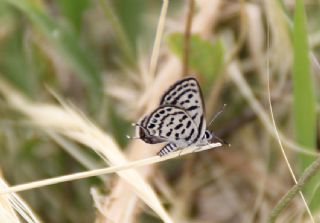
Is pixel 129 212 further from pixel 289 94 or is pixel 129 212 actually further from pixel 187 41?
pixel 289 94

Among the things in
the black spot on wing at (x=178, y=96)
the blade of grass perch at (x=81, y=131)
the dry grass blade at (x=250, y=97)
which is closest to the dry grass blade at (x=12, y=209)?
the blade of grass perch at (x=81, y=131)

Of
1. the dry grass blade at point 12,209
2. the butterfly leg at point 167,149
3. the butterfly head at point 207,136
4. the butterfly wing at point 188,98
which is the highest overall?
the butterfly wing at point 188,98

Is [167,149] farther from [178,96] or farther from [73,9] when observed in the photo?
[73,9]

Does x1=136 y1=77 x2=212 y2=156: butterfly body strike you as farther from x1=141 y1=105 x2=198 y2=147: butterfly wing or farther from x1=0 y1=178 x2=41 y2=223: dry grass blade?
x1=0 y1=178 x2=41 y2=223: dry grass blade

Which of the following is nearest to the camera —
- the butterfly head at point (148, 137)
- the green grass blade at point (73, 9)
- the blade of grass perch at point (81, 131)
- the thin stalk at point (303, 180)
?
the thin stalk at point (303, 180)

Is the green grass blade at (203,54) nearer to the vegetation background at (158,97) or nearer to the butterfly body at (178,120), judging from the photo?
the vegetation background at (158,97)

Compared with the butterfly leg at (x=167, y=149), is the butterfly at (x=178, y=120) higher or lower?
higher

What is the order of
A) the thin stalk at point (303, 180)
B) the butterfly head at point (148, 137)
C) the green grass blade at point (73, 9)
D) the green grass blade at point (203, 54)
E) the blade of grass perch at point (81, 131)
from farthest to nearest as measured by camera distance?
the green grass blade at point (73, 9) → the green grass blade at point (203, 54) → the butterfly head at point (148, 137) → the blade of grass perch at point (81, 131) → the thin stalk at point (303, 180)

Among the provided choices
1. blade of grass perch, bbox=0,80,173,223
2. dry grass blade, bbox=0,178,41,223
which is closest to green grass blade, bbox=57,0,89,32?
blade of grass perch, bbox=0,80,173,223

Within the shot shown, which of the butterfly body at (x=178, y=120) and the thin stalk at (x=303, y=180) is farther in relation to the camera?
the butterfly body at (x=178, y=120)
